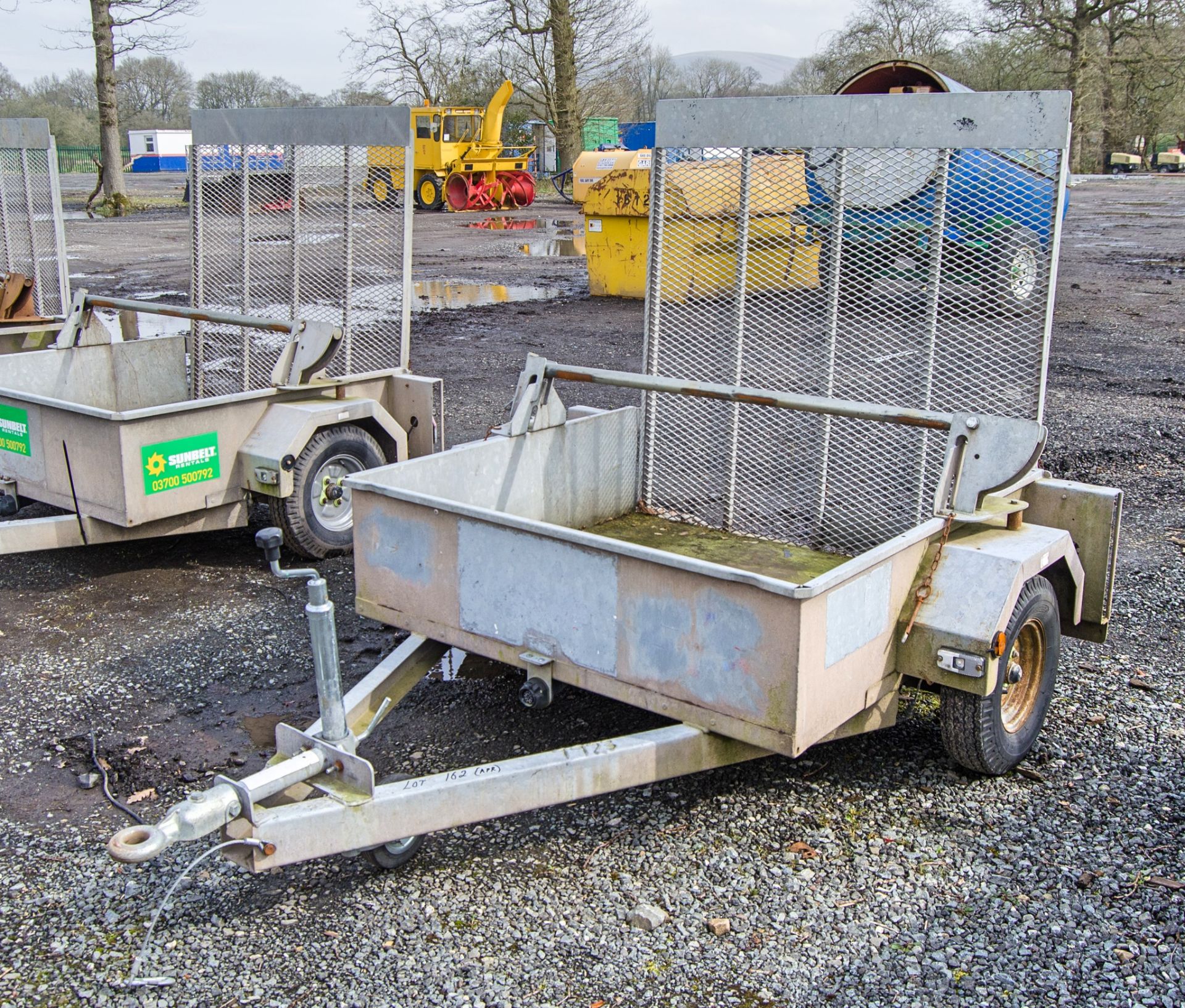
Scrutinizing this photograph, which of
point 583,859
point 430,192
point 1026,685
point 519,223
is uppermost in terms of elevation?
point 430,192

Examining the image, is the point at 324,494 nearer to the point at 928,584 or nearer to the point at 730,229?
the point at 730,229

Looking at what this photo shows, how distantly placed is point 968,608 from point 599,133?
1857 inches

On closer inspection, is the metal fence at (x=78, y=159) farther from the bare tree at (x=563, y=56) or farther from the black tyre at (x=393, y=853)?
the black tyre at (x=393, y=853)

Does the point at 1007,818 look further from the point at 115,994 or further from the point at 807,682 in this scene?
the point at 115,994

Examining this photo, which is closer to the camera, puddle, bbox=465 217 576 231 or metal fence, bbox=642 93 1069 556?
metal fence, bbox=642 93 1069 556

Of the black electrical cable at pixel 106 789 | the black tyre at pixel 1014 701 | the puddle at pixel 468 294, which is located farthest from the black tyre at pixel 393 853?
the puddle at pixel 468 294

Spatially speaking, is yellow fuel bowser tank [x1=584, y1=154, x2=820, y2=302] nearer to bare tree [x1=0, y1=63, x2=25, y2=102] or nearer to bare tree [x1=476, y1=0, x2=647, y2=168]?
bare tree [x1=476, y1=0, x2=647, y2=168]

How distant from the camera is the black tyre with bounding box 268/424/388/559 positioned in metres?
5.69

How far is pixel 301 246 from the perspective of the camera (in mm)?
6387

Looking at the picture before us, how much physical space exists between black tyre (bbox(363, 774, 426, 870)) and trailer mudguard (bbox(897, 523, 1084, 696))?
62.0 inches

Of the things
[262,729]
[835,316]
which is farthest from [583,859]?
[835,316]

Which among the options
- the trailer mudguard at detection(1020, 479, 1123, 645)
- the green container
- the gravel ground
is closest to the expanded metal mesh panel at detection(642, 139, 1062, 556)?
the trailer mudguard at detection(1020, 479, 1123, 645)

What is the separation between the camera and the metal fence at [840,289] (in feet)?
14.0

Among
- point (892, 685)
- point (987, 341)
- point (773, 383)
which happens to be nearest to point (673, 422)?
point (773, 383)
